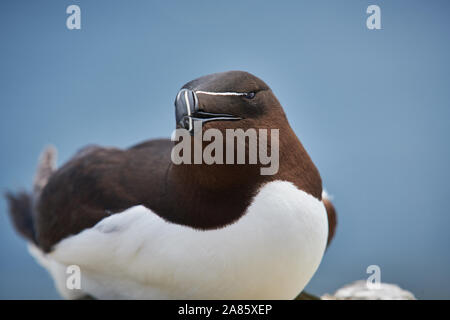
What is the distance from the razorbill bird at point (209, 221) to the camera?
4.28 feet

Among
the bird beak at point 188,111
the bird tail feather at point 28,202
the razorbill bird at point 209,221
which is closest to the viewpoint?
the bird beak at point 188,111

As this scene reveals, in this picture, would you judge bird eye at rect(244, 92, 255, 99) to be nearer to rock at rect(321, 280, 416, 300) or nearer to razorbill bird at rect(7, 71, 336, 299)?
razorbill bird at rect(7, 71, 336, 299)

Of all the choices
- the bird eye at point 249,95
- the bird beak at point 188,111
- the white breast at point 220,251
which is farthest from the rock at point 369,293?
the bird beak at point 188,111

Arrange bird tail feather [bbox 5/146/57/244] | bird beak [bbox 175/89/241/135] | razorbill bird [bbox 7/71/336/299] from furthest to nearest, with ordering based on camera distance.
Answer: bird tail feather [bbox 5/146/57/244], razorbill bird [bbox 7/71/336/299], bird beak [bbox 175/89/241/135]

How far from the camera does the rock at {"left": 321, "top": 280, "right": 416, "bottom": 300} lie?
2190 millimetres

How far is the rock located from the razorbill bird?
824 mm

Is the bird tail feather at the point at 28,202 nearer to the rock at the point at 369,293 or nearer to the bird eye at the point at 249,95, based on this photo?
the bird eye at the point at 249,95

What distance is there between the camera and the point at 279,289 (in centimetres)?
144

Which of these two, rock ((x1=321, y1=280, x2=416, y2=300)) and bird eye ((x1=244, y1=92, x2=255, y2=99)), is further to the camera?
rock ((x1=321, y1=280, x2=416, y2=300))

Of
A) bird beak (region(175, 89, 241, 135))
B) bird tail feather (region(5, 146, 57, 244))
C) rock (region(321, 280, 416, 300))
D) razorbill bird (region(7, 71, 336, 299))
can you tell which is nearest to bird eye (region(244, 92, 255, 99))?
razorbill bird (region(7, 71, 336, 299))

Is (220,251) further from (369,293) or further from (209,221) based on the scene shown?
(369,293)

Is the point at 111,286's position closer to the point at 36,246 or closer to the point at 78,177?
the point at 78,177

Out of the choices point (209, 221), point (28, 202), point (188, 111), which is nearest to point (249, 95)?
point (188, 111)

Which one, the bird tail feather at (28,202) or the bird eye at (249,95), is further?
the bird tail feather at (28,202)
